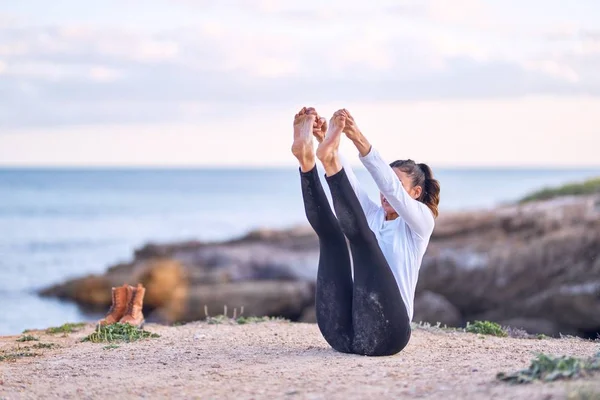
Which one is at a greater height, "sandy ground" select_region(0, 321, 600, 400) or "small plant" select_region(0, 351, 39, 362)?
"sandy ground" select_region(0, 321, 600, 400)

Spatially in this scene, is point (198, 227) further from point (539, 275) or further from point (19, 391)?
point (19, 391)

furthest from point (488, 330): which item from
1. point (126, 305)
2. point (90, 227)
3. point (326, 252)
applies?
point (90, 227)

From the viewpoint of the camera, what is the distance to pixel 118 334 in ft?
31.0

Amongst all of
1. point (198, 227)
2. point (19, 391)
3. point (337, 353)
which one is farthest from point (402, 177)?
point (198, 227)

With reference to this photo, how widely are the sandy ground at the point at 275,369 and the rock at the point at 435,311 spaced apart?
851 centimetres

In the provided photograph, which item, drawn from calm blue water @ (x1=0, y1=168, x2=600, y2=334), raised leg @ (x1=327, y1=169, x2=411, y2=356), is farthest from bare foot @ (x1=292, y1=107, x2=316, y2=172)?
calm blue water @ (x1=0, y1=168, x2=600, y2=334)

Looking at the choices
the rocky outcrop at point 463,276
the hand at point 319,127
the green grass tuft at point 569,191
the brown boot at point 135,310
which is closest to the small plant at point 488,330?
the hand at point 319,127

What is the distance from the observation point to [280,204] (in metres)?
86.8

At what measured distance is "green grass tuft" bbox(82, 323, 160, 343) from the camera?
30.5ft

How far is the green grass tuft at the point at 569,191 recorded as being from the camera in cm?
2958

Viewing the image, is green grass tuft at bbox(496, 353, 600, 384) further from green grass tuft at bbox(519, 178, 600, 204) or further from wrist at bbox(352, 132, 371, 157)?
green grass tuft at bbox(519, 178, 600, 204)

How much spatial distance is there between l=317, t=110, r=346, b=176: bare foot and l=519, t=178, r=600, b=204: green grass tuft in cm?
2391

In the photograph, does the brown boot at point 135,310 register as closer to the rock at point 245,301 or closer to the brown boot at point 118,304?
the brown boot at point 118,304

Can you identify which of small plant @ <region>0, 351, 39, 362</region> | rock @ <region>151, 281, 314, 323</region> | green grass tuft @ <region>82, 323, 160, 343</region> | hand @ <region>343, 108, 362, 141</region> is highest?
hand @ <region>343, 108, 362, 141</region>
